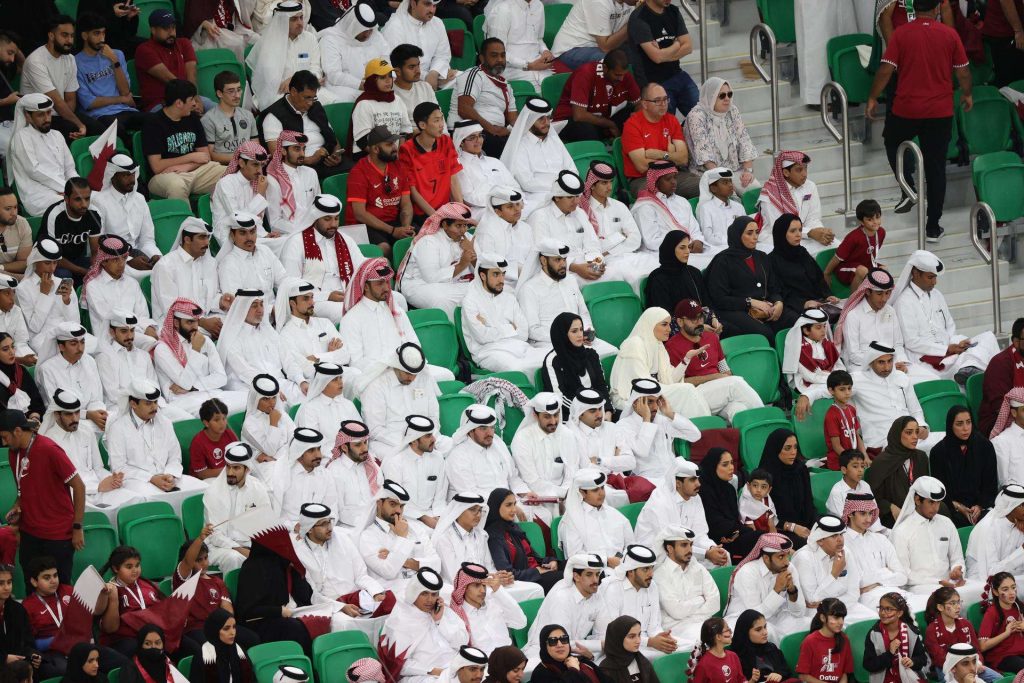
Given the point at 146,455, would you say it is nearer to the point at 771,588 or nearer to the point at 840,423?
the point at 771,588

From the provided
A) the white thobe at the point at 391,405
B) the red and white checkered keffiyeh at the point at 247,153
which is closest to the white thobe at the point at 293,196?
the red and white checkered keffiyeh at the point at 247,153

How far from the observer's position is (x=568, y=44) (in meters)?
15.5

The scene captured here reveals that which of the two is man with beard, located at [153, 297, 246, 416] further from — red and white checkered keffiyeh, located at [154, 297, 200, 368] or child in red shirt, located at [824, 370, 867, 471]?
child in red shirt, located at [824, 370, 867, 471]

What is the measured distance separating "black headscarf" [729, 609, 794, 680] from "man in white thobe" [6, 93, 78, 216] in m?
5.32

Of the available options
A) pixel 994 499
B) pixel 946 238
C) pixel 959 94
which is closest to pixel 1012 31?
pixel 959 94

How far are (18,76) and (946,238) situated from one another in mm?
6613

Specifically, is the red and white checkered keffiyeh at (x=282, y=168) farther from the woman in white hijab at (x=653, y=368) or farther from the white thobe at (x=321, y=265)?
the woman in white hijab at (x=653, y=368)

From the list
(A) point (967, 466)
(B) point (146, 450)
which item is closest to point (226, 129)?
(B) point (146, 450)

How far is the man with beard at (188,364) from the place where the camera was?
40.7 ft

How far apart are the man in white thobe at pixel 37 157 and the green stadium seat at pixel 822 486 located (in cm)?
511

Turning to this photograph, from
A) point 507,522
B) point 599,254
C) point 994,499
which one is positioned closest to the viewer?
point 507,522

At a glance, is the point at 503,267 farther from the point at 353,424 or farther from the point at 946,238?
the point at 946,238

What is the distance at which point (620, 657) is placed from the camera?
1072 centimetres

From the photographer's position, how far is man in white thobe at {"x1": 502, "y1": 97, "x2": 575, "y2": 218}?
14484 mm
